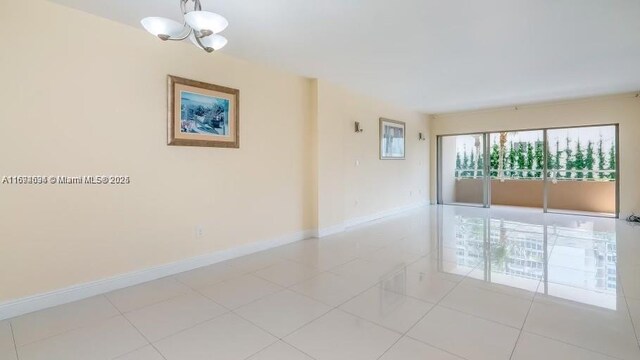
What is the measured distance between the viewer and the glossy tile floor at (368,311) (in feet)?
6.34

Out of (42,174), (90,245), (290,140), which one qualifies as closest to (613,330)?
(290,140)

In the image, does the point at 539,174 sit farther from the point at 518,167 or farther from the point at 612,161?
the point at 612,161

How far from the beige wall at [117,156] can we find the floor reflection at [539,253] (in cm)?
257

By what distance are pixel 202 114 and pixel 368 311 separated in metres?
2.77

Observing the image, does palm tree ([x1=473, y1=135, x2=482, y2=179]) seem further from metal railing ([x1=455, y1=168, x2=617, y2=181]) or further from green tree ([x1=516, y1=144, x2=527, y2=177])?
green tree ([x1=516, y1=144, x2=527, y2=177])

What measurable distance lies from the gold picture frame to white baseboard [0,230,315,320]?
3.62 m

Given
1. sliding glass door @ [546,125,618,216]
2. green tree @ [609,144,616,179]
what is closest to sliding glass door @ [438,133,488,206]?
sliding glass door @ [546,125,618,216]

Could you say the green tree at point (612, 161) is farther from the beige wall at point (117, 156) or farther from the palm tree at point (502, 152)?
the beige wall at point (117, 156)

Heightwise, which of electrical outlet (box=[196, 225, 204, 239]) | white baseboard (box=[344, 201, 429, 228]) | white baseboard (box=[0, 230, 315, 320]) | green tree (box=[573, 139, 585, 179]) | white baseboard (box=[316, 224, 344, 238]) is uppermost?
green tree (box=[573, 139, 585, 179])

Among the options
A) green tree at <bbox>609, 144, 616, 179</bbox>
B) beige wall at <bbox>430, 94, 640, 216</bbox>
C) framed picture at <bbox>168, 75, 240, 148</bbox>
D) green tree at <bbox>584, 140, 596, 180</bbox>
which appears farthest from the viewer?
green tree at <bbox>584, 140, 596, 180</bbox>

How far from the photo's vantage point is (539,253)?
12.8ft

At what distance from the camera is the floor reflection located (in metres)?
2.90

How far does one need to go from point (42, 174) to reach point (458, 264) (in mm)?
4250

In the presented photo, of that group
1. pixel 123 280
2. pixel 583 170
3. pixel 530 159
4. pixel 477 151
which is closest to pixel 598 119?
pixel 583 170
